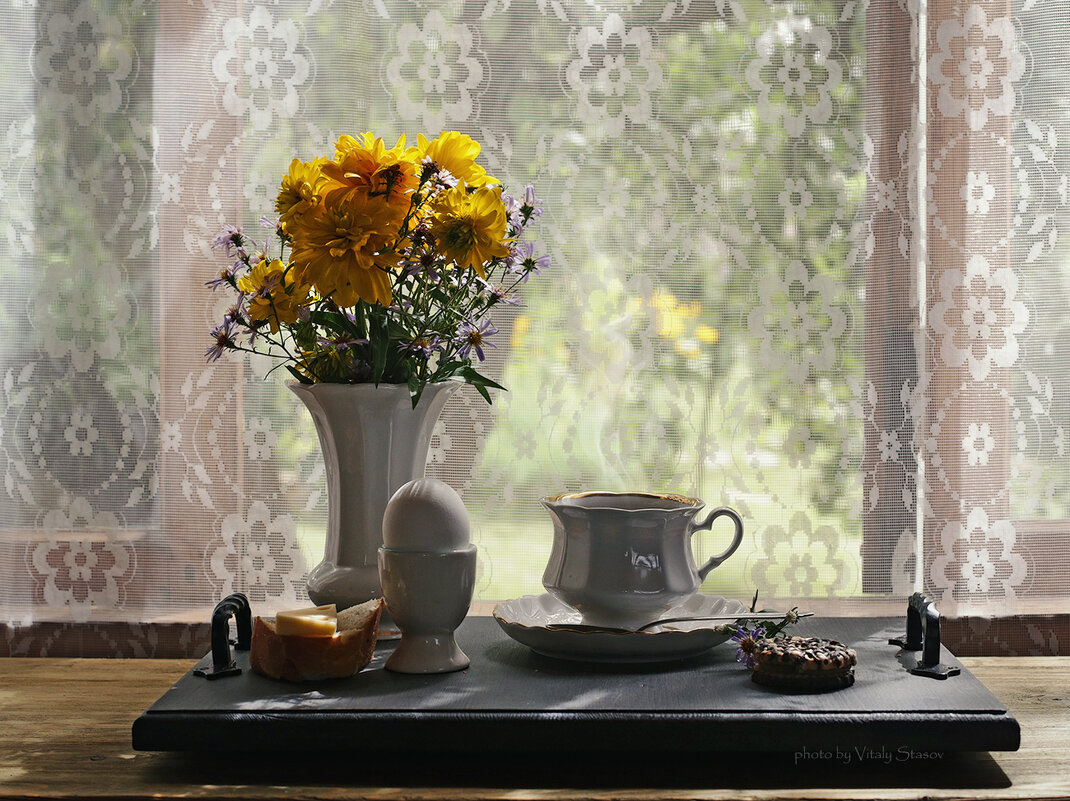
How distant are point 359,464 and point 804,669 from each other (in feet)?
1.48

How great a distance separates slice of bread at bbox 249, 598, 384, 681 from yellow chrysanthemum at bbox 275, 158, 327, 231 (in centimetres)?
36

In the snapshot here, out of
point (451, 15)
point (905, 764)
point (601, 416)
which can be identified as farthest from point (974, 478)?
point (451, 15)

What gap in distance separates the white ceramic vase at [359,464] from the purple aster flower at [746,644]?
34 centimetres

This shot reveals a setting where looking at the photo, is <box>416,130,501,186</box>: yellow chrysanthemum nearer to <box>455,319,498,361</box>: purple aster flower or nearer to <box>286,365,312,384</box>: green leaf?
<box>455,319,498,361</box>: purple aster flower

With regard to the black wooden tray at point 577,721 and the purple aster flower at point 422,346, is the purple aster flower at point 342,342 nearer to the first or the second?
the purple aster flower at point 422,346

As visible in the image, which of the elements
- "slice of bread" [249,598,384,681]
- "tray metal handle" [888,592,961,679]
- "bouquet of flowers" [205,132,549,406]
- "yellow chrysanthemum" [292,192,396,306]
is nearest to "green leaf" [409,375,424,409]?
"bouquet of flowers" [205,132,549,406]

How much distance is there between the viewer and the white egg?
31.7 inches

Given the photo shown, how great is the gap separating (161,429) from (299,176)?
53 centimetres

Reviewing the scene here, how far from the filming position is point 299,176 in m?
0.88

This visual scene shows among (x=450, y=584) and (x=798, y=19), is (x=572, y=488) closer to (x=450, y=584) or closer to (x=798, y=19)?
(x=450, y=584)

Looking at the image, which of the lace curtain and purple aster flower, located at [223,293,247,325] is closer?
purple aster flower, located at [223,293,247,325]

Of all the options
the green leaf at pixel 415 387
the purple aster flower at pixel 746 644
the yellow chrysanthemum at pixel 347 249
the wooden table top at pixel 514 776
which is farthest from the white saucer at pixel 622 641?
the yellow chrysanthemum at pixel 347 249

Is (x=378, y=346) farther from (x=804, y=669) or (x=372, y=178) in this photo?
(x=804, y=669)

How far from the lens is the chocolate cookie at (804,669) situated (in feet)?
2.60
